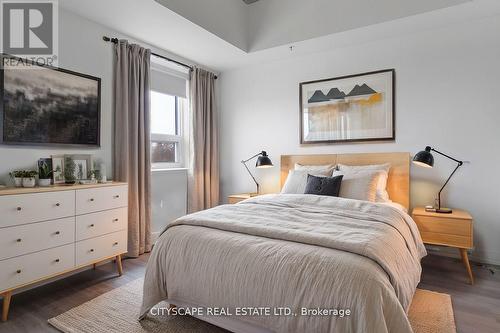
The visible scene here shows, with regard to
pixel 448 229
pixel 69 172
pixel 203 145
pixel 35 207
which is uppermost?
pixel 203 145

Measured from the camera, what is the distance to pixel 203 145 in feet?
13.2

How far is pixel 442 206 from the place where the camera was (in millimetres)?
2953

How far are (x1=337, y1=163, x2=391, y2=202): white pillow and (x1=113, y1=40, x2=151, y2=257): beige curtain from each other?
219cm

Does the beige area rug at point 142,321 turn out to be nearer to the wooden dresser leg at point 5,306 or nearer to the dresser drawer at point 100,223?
the wooden dresser leg at point 5,306

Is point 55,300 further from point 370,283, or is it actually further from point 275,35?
point 275,35

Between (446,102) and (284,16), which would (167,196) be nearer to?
(284,16)

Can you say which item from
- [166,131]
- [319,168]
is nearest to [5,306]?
[166,131]

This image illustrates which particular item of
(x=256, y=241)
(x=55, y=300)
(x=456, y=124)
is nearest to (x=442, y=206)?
(x=456, y=124)

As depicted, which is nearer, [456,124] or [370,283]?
[370,283]

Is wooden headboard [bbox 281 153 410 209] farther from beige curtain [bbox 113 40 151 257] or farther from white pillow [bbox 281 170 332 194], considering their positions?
beige curtain [bbox 113 40 151 257]

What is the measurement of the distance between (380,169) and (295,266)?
2.04 meters

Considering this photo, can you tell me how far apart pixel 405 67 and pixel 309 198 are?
188 centimetres

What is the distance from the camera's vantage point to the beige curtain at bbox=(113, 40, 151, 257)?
297cm

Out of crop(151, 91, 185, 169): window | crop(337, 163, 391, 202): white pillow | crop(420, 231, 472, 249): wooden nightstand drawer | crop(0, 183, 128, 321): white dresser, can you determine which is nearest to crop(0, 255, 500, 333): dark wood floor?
crop(0, 183, 128, 321): white dresser
